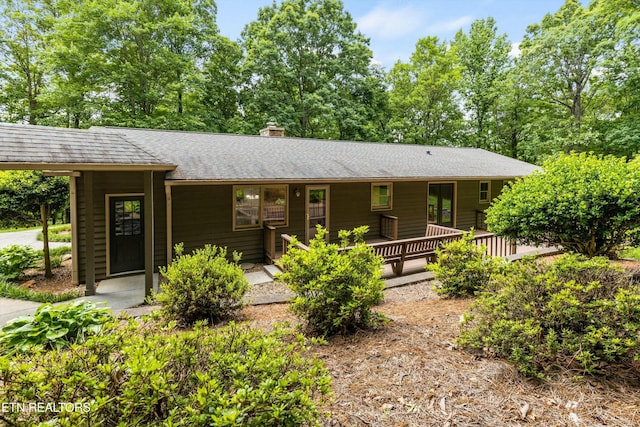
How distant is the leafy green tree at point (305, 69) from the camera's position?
20.5 metres

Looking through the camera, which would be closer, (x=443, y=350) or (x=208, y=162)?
(x=443, y=350)

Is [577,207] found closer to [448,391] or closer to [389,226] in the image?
[448,391]

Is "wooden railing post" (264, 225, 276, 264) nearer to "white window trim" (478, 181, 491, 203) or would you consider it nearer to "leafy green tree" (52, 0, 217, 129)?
"white window trim" (478, 181, 491, 203)

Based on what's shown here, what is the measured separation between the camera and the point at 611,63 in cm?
1486

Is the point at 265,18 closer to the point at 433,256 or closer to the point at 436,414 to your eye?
the point at 433,256

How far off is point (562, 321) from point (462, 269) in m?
2.23

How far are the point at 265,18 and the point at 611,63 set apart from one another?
2085cm

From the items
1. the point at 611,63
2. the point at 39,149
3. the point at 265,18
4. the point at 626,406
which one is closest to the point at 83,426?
the point at 626,406

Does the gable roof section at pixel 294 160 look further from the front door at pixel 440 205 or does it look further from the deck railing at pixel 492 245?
the deck railing at pixel 492 245

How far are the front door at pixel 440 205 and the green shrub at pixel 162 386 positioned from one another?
1173cm

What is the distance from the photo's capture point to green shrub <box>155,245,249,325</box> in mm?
4133

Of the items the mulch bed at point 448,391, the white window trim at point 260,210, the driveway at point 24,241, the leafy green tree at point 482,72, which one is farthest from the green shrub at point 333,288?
the leafy green tree at point 482,72

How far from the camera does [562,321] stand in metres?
2.78

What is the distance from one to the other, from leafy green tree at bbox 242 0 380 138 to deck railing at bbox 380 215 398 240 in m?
11.9
